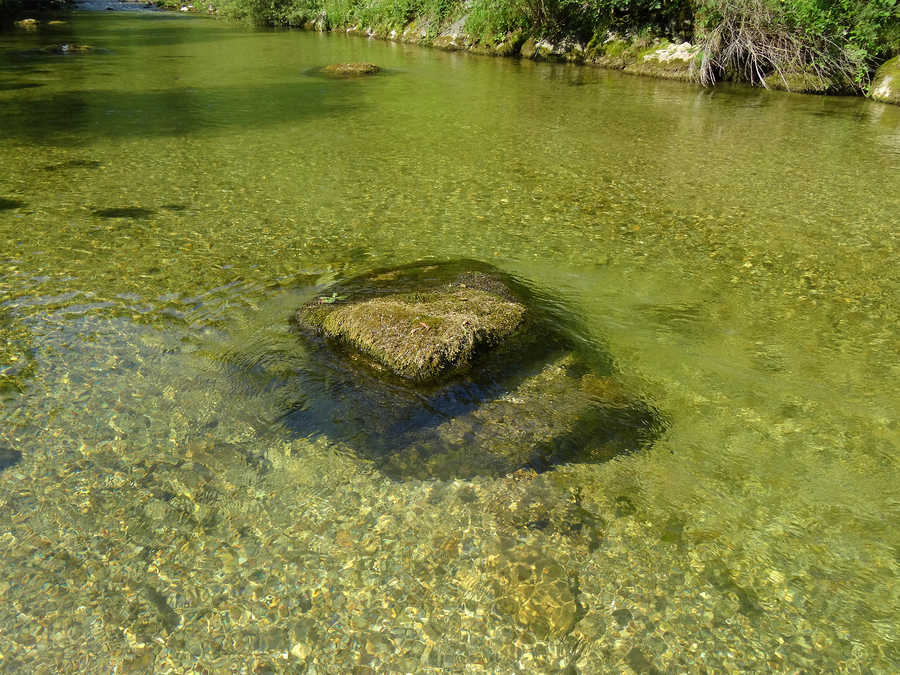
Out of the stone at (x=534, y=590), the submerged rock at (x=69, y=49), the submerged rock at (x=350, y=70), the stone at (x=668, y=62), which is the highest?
the stone at (x=668, y=62)

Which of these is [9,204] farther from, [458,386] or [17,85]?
[17,85]

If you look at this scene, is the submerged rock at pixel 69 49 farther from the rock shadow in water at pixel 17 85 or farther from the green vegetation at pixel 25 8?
the green vegetation at pixel 25 8

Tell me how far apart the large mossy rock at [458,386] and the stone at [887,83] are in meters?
16.4

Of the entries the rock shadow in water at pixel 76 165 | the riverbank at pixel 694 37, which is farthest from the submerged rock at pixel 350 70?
the rock shadow in water at pixel 76 165

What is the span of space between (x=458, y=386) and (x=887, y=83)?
60.5 feet

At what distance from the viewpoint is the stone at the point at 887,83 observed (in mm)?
16594

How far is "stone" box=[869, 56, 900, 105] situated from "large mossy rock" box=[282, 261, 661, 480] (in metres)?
16.4

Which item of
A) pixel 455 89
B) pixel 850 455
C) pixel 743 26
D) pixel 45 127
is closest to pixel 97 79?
pixel 45 127

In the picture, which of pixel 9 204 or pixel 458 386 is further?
pixel 9 204

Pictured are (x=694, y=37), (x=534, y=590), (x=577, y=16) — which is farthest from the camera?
(x=577, y=16)

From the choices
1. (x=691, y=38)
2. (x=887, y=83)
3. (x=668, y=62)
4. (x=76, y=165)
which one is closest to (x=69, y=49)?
(x=76, y=165)

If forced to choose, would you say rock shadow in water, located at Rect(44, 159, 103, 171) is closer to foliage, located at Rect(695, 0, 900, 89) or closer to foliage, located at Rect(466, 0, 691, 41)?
foliage, located at Rect(695, 0, 900, 89)

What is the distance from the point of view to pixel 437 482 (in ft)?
12.8

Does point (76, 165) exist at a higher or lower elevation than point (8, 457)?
higher
